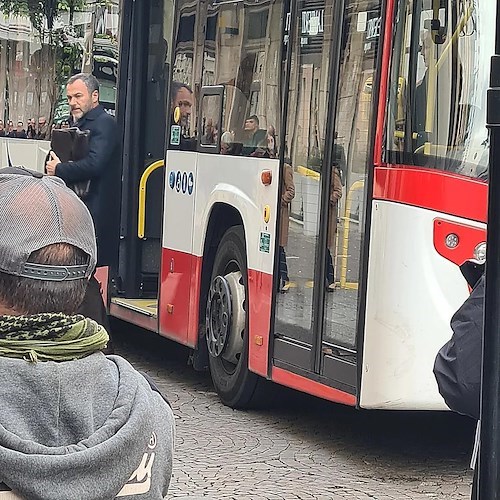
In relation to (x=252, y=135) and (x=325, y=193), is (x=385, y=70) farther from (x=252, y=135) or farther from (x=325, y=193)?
(x=252, y=135)

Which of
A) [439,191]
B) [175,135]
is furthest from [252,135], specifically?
[439,191]

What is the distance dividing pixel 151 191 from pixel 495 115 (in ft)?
25.0

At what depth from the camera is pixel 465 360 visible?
10.7ft

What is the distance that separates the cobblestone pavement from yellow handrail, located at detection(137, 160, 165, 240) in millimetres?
1357

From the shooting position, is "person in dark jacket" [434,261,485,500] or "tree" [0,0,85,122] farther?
"tree" [0,0,85,122]

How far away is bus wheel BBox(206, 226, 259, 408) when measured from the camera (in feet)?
26.7

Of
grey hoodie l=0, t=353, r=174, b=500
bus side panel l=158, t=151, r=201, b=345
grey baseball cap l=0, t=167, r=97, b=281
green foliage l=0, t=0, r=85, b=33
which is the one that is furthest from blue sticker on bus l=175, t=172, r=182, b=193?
grey hoodie l=0, t=353, r=174, b=500

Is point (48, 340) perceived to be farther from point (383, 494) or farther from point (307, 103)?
point (307, 103)

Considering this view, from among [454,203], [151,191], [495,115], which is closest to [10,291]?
[495,115]

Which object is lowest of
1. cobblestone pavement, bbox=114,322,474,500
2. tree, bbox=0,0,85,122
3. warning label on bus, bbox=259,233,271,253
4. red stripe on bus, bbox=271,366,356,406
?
cobblestone pavement, bbox=114,322,474,500

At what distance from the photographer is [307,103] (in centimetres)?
737

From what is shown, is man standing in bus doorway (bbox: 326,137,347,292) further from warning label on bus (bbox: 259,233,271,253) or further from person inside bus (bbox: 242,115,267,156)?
person inside bus (bbox: 242,115,267,156)

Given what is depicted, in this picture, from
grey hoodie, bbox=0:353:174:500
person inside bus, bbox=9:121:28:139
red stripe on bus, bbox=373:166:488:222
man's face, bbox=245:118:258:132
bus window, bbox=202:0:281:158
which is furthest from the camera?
person inside bus, bbox=9:121:28:139

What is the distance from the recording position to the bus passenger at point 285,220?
24.6 feet
